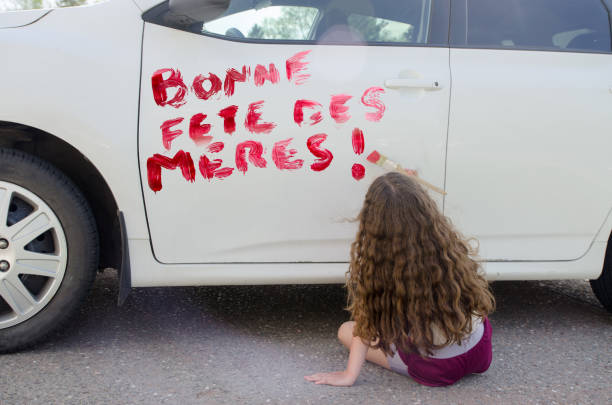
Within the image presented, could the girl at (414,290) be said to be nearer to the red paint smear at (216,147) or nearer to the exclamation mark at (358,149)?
the exclamation mark at (358,149)

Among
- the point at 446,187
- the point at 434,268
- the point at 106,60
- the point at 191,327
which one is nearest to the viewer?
the point at 434,268

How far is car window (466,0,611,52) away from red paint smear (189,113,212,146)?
107cm

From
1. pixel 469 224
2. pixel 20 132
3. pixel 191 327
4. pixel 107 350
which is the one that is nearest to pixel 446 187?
pixel 469 224

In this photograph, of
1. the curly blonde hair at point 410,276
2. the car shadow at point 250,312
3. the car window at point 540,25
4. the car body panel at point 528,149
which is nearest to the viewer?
the curly blonde hair at point 410,276

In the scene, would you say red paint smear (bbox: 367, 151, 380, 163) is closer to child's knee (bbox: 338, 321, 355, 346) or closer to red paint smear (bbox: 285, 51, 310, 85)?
red paint smear (bbox: 285, 51, 310, 85)

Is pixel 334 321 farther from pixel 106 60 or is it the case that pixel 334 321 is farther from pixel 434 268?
pixel 106 60

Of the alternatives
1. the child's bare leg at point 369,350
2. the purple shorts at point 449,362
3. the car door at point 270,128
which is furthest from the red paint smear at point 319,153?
the purple shorts at point 449,362

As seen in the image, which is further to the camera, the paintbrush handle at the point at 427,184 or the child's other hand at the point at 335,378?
the paintbrush handle at the point at 427,184

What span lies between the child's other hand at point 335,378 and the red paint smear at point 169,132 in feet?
3.14

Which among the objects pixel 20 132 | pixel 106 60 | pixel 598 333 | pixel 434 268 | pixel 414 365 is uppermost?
pixel 106 60

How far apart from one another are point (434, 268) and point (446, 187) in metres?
0.43

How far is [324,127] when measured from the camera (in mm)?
2391

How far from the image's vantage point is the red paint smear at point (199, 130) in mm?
2338

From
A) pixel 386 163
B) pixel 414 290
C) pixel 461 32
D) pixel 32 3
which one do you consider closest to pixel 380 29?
pixel 461 32
